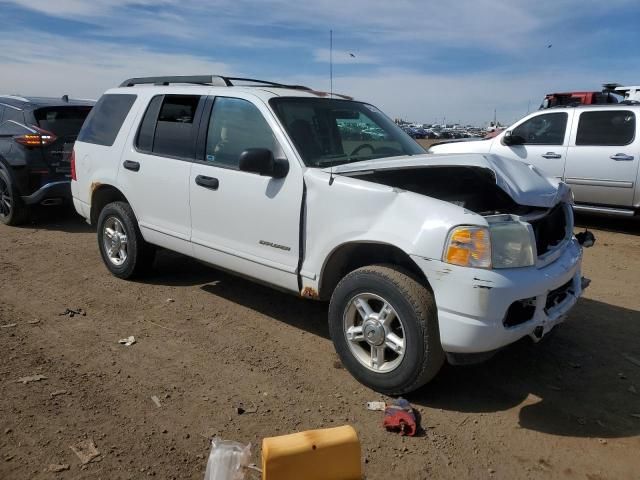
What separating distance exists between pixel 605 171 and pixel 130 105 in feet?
21.7

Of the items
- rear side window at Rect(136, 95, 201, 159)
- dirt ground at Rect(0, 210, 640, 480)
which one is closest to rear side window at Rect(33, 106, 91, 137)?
dirt ground at Rect(0, 210, 640, 480)

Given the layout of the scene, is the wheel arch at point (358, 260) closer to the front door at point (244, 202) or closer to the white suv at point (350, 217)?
the white suv at point (350, 217)

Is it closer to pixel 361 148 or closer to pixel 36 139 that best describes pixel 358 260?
pixel 361 148

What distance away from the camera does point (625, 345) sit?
164 inches

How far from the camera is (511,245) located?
3053 millimetres

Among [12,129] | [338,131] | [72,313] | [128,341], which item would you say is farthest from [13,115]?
[338,131]

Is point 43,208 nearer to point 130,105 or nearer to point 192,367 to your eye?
point 130,105

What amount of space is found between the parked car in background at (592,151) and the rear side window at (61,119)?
20.7 ft

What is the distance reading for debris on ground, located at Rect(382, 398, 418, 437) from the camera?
3.01 metres

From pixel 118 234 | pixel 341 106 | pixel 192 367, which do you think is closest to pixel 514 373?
pixel 192 367

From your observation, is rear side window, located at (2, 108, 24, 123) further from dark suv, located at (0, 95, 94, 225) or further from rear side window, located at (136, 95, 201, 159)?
rear side window, located at (136, 95, 201, 159)

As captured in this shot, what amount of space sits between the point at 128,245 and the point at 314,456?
362 centimetres

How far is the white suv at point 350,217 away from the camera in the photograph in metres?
3.02

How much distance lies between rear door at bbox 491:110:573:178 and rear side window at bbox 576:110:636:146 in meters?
0.23
